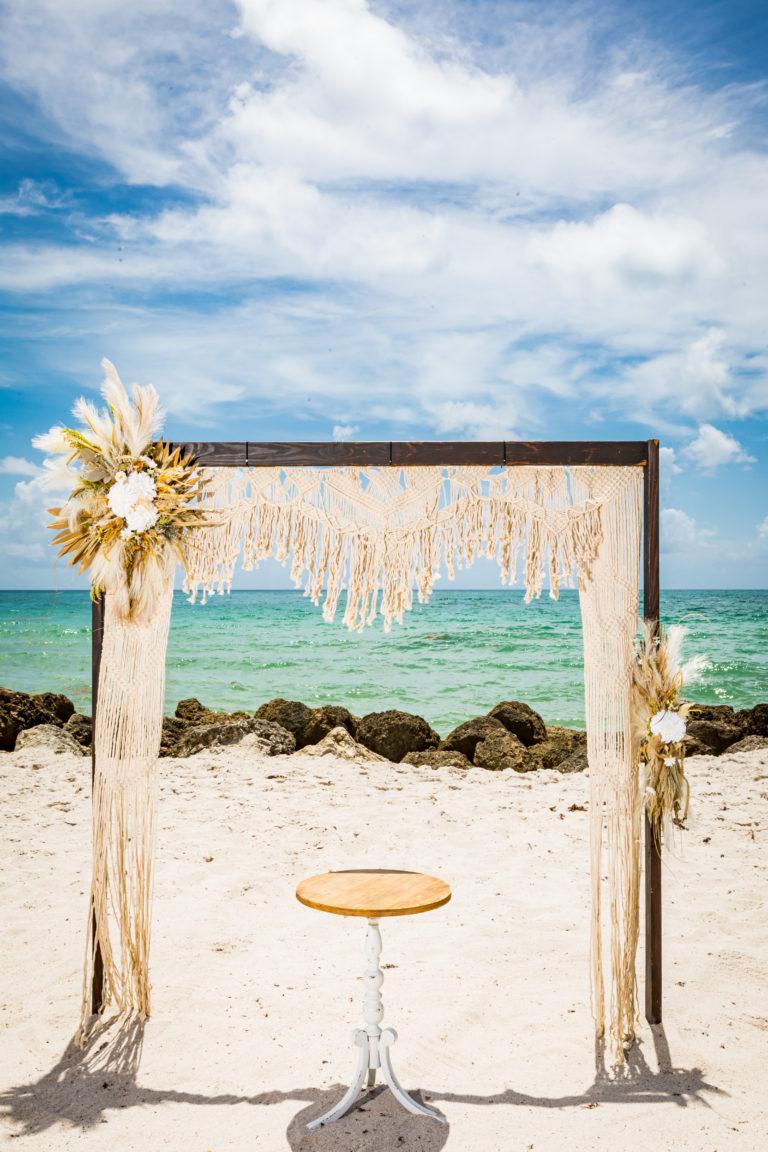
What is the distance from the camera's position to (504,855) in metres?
5.10

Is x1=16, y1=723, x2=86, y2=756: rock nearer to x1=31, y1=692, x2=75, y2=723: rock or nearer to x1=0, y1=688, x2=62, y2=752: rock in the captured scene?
x1=0, y1=688, x2=62, y2=752: rock

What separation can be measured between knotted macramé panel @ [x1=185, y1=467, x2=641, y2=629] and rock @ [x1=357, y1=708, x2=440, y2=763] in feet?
18.3

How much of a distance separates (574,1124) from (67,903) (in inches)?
115

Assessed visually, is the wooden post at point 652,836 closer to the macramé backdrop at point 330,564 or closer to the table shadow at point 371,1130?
the macramé backdrop at point 330,564

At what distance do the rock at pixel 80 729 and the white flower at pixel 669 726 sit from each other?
25.0 feet

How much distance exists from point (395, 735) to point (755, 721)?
442 centimetres

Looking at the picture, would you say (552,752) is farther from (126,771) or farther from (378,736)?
(126,771)

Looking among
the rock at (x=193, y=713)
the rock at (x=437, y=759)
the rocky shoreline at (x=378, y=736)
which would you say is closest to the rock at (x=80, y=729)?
the rocky shoreline at (x=378, y=736)

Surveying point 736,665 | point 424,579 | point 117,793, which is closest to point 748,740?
point 424,579

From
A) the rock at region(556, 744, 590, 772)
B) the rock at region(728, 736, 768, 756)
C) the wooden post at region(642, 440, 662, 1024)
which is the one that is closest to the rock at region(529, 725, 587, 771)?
the rock at region(556, 744, 590, 772)

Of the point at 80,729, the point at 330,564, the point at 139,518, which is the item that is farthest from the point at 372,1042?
the point at 80,729

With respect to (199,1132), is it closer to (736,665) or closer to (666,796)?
(666,796)

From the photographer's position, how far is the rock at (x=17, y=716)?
27.1 feet

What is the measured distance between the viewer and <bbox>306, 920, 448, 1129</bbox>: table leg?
101 inches
